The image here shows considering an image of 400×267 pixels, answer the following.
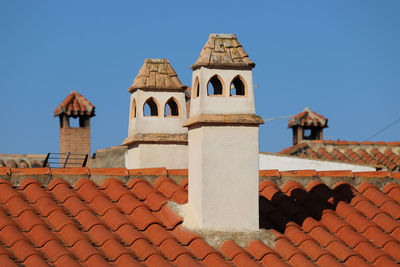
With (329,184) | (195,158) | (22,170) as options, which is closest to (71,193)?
(22,170)

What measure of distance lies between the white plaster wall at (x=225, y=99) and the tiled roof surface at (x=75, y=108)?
783 inches

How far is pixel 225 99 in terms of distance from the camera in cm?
1006

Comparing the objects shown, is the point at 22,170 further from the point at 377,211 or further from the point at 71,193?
the point at 377,211

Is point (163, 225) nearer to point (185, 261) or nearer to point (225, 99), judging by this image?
point (185, 261)

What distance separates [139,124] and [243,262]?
387 centimetres

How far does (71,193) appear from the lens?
1037 cm

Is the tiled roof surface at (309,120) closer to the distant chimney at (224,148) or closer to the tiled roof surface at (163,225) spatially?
the tiled roof surface at (163,225)

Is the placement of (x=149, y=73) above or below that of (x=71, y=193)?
above

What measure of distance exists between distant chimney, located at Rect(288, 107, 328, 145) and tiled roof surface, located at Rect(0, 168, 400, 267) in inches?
930

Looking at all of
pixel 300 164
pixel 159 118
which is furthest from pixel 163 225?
pixel 300 164

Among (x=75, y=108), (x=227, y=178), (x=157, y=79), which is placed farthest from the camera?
(x=75, y=108)

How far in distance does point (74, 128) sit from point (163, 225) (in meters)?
20.4

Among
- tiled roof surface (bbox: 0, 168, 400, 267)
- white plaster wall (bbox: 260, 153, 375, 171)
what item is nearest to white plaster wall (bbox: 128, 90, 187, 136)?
Answer: tiled roof surface (bbox: 0, 168, 400, 267)

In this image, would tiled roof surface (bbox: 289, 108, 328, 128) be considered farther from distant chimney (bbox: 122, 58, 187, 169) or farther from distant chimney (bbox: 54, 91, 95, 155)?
distant chimney (bbox: 122, 58, 187, 169)
